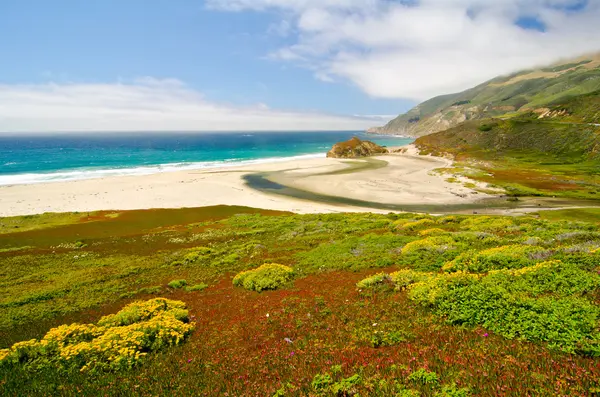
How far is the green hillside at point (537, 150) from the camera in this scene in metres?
73.1

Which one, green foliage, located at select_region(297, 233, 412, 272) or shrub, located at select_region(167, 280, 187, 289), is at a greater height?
green foliage, located at select_region(297, 233, 412, 272)

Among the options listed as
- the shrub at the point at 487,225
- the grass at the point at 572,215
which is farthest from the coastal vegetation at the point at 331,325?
the grass at the point at 572,215

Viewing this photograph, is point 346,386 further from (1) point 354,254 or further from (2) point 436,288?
(1) point 354,254

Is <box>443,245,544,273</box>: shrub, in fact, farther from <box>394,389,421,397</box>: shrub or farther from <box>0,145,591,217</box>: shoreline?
<box>0,145,591,217</box>: shoreline

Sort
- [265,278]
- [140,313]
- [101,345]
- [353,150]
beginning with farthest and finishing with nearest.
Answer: [353,150]
[265,278]
[140,313]
[101,345]

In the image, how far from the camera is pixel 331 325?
10469 mm

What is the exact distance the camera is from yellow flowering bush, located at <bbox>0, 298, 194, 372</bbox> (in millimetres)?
8922

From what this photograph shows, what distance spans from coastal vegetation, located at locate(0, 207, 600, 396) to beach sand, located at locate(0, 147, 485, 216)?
125 ft

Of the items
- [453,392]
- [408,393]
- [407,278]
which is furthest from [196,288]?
[453,392]

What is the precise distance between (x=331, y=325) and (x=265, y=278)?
7.00m

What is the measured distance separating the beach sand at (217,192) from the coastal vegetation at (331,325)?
38179mm

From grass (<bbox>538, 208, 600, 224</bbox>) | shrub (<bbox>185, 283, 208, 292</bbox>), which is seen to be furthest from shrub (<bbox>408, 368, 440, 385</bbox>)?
grass (<bbox>538, 208, 600, 224</bbox>)

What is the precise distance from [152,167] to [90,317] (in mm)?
117520

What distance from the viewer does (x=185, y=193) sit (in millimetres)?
72688
